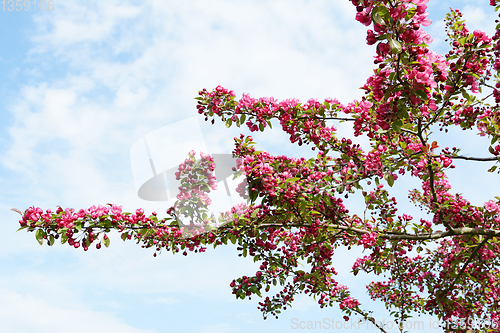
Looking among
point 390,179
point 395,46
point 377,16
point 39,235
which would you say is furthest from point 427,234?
point 39,235

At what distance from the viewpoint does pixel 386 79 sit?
11.6 ft

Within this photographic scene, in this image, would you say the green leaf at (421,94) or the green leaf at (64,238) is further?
the green leaf at (64,238)

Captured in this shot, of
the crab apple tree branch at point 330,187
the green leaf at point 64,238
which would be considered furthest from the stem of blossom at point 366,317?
the green leaf at point 64,238

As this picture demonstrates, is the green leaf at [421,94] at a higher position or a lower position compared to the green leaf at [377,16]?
lower

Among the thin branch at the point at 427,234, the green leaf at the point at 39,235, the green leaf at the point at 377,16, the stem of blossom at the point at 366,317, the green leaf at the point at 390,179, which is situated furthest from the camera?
the stem of blossom at the point at 366,317

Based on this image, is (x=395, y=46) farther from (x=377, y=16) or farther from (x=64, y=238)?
(x=64, y=238)

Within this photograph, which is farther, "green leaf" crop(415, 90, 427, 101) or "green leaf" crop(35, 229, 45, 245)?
"green leaf" crop(35, 229, 45, 245)

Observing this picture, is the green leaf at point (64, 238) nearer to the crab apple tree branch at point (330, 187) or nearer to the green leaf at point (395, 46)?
the crab apple tree branch at point (330, 187)

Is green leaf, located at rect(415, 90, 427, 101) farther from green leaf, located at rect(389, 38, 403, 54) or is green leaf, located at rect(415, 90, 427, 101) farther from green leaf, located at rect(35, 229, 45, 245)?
green leaf, located at rect(35, 229, 45, 245)

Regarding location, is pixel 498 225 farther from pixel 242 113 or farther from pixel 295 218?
pixel 242 113

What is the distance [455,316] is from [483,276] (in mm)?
1173

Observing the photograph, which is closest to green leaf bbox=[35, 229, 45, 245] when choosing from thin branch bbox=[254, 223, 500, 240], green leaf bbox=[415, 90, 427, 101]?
thin branch bbox=[254, 223, 500, 240]

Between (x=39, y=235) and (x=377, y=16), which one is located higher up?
(x=377, y=16)

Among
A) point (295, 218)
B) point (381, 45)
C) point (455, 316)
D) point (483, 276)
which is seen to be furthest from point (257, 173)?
point (455, 316)
